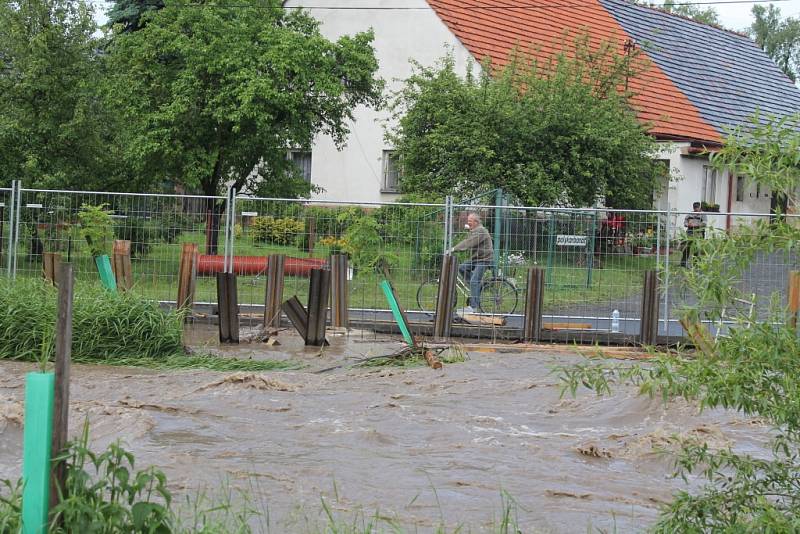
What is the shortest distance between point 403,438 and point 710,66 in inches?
1232

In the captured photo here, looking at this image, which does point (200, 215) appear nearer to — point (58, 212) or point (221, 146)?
point (58, 212)

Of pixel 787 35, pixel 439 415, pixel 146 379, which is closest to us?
pixel 439 415

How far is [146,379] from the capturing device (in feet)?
33.9

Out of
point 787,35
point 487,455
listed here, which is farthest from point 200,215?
point 787,35

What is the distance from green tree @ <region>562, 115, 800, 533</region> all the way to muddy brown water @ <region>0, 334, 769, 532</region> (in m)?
1.09

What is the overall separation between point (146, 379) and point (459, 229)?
23.2 ft

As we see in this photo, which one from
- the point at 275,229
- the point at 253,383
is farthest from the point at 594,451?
the point at 275,229

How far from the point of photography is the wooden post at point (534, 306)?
1398 centimetres

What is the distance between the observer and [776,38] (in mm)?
71875

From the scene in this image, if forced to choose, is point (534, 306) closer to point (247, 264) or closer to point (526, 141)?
point (247, 264)

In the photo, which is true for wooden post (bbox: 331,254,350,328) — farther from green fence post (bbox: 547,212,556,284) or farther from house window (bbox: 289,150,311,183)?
house window (bbox: 289,150,311,183)

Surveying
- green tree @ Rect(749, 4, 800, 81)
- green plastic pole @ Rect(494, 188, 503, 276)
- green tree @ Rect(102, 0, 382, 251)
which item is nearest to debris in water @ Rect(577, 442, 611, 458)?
green plastic pole @ Rect(494, 188, 503, 276)

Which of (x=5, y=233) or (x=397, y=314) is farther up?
(x=5, y=233)

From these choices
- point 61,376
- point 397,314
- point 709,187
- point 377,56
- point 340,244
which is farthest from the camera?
point 709,187
